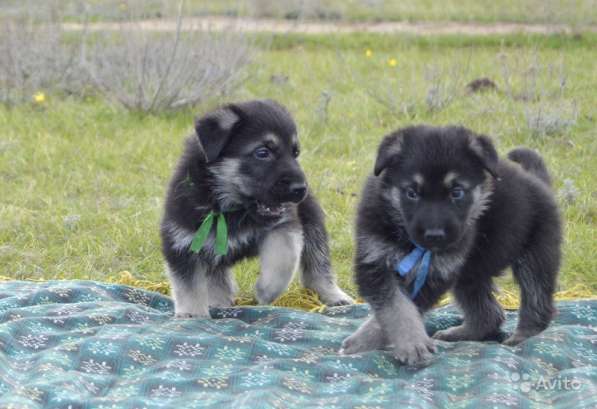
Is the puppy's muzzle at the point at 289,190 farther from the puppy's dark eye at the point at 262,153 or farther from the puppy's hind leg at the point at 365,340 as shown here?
the puppy's hind leg at the point at 365,340

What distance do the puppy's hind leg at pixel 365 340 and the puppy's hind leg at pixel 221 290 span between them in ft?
3.52

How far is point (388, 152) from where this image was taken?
14.1ft

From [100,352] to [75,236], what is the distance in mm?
2450

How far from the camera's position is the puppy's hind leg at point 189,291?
5.03m

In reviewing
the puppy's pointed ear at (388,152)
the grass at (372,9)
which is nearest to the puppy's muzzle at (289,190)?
the puppy's pointed ear at (388,152)

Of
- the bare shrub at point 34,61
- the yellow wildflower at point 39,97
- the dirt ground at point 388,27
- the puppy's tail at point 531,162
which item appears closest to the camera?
the puppy's tail at point 531,162

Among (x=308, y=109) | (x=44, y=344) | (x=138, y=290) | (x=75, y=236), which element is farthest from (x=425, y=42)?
(x=44, y=344)

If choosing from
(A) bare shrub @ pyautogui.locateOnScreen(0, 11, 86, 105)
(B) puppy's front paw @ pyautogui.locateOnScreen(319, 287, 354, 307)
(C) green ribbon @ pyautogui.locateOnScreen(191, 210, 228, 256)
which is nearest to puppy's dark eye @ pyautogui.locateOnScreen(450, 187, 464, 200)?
(C) green ribbon @ pyautogui.locateOnScreen(191, 210, 228, 256)

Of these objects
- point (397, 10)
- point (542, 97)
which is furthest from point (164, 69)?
point (397, 10)

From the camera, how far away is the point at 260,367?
168 inches

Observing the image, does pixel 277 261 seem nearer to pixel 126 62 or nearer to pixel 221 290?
pixel 221 290

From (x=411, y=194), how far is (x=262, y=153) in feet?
3.32

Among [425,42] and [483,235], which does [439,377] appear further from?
[425,42]

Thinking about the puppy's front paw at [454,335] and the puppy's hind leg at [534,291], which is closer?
the puppy's hind leg at [534,291]
